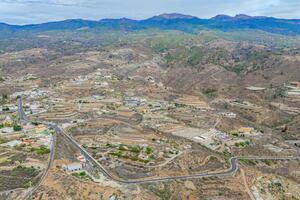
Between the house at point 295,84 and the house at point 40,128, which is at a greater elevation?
the house at point 40,128

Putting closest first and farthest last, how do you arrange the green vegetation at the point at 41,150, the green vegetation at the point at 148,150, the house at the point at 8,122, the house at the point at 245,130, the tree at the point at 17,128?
1. the green vegetation at the point at 41,150
2. the green vegetation at the point at 148,150
3. the tree at the point at 17,128
4. the house at the point at 8,122
5. the house at the point at 245,130

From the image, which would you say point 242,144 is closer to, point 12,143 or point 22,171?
point 22,171

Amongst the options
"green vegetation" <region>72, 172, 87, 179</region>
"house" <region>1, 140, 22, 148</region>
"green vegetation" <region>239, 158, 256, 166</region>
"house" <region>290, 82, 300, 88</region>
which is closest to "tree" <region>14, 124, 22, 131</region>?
"house" <region>1, 140, 22, 148</region>

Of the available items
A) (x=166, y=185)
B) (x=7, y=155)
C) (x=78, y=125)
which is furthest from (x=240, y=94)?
(x=7, y=155)

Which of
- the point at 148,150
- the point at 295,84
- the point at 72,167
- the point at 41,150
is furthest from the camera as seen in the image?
the point at 295,84

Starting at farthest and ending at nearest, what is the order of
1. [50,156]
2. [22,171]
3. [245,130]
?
[245,130] → [50,156] → [22,171]

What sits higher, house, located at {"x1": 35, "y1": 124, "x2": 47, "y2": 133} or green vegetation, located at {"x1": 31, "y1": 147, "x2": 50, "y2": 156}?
green vegetation, located at {"x1": 31, "y1": 147, "x2": 50, "y2": 156}

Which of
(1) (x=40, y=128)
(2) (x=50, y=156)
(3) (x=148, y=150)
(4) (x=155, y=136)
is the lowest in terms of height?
(4) (x=155, y=136)

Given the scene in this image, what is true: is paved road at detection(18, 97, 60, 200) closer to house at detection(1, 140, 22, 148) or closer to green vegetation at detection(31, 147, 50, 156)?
green vegetation at detection(31, 147, 50, 156)

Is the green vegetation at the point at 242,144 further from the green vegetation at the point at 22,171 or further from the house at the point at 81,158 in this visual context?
the green vegetation at the point at 22,171

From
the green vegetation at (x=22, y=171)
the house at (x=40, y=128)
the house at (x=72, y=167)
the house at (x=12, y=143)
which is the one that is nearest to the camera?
the green vegetation at (x=22, y=171)

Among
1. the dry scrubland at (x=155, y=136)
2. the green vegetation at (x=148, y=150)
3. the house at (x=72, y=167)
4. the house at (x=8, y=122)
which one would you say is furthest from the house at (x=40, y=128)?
the green vegetation at (x=148, y=150)

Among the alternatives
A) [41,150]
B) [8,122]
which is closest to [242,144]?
[41,150]

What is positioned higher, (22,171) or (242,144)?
(22,171)
